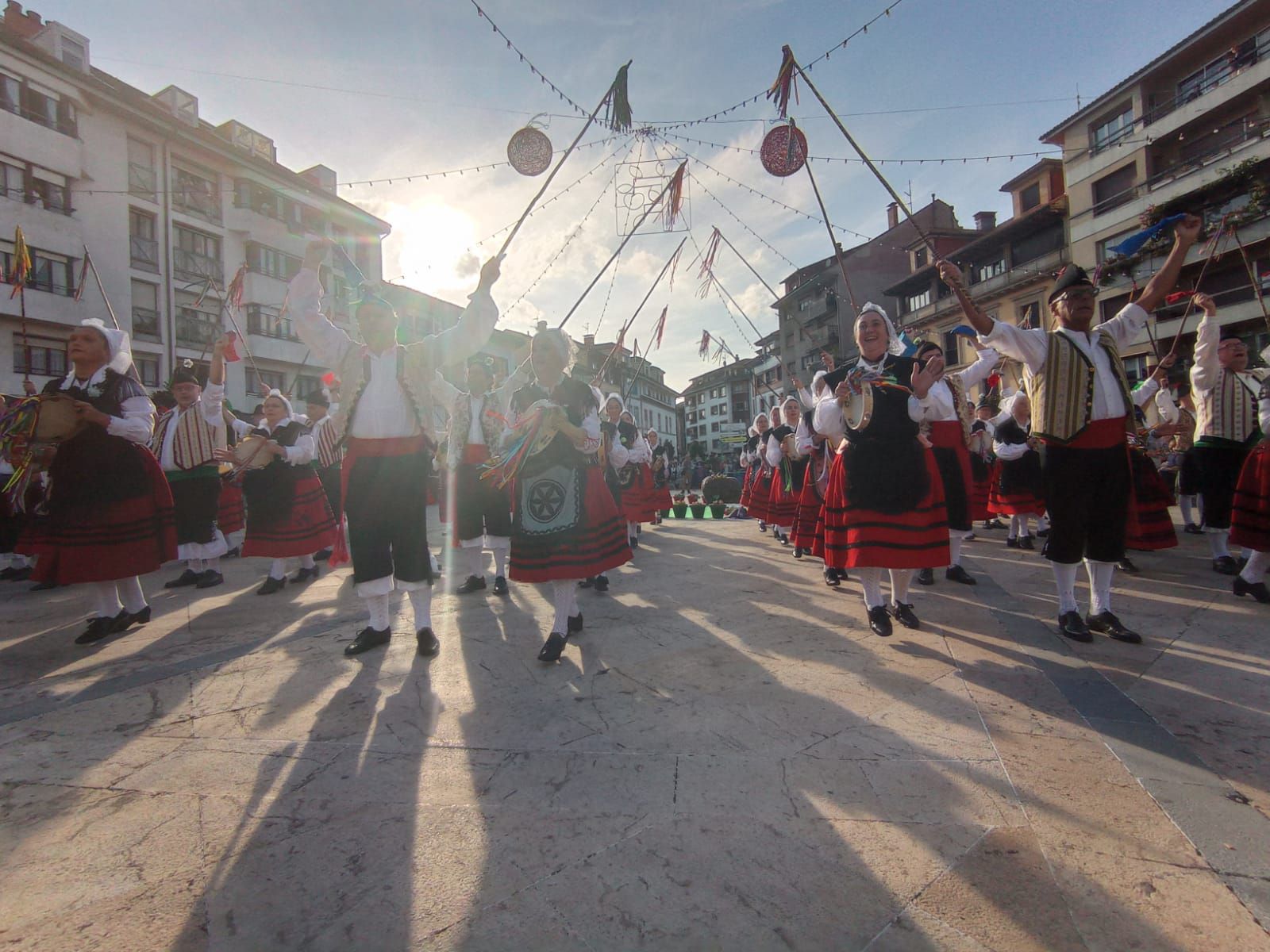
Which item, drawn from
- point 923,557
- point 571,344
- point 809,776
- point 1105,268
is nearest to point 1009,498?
point 1105,268

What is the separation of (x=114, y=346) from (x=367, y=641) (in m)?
2.95

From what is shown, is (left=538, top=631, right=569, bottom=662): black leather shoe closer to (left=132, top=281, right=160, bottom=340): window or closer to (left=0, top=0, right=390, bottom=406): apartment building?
(left=0, top=0, right=390, bottom=406): apartment building

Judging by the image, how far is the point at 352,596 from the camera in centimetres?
530

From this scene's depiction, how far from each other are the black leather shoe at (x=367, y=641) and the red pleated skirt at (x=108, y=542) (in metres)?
1.71

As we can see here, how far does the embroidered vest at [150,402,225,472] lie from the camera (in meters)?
5.95

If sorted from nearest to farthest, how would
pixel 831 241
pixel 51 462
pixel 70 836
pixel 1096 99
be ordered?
pixel 70 836 → pixel 51 462 → pixel 831 241 → pixel 1096 99

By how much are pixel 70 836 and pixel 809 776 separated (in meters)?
2.27

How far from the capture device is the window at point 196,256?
71.8ft

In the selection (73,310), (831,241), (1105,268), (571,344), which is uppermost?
(73,310)

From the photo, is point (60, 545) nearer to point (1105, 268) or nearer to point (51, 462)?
point (51, 462)

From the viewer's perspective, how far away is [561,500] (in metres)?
3.67

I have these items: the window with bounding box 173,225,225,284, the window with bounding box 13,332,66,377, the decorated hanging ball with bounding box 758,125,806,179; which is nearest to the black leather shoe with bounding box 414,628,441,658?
the decorated hanging ball with bounding box 758,125,806,179

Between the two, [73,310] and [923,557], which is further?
[73,310]

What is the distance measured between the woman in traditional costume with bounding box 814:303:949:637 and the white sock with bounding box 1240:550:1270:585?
232 centimetres
